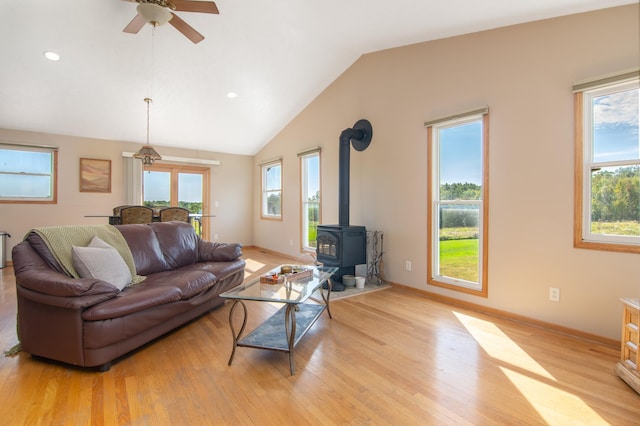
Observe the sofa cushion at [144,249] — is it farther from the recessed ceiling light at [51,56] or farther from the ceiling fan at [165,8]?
the recessed ceiling light at [51,56]

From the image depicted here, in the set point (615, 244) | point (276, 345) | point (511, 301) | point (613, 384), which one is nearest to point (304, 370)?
point (276, 345)

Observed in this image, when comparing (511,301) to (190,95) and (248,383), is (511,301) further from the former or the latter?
(190,95)

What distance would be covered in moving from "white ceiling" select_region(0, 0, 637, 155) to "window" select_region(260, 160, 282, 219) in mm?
1219

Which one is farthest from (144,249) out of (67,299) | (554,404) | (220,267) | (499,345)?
(554,404)

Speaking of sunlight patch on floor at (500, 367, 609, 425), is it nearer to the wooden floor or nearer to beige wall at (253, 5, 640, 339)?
the wooden floor

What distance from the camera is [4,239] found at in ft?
16.4

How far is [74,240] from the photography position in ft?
8.22

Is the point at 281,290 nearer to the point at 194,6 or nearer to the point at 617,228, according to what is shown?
the point at 194,6

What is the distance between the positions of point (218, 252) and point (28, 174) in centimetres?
432

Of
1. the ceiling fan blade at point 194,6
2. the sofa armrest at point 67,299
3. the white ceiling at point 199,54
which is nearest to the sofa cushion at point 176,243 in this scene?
the sofa armrest at point 67,299

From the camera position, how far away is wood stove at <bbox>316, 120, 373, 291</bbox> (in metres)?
3.91

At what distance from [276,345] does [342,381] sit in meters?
0.52

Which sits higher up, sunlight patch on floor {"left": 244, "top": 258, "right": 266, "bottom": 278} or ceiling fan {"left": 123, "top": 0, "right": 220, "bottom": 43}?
ceiling fan {"left": 123, "top": 0, "right": 220, "bottom": 43}

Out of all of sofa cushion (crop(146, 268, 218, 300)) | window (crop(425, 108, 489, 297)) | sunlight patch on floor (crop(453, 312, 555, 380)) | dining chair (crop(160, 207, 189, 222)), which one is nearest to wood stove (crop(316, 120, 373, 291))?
window (crop(425, 108, 489, 297))
